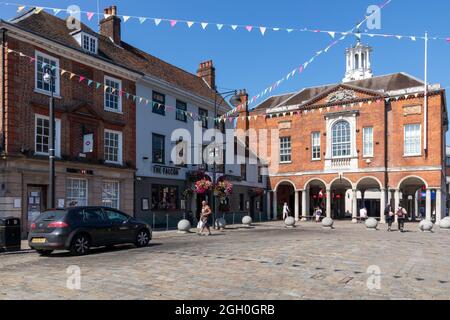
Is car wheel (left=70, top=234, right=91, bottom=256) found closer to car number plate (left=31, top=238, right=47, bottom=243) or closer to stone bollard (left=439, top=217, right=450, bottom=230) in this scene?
car number plate (left=31, top=238, right=47, bottom=243)

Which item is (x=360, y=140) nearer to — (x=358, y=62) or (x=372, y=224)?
(x=372, y=224)

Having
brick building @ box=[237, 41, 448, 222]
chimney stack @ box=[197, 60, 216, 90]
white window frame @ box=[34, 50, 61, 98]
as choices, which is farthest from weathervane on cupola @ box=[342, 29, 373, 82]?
white window frame @ box=[34, 50, 61, 98]

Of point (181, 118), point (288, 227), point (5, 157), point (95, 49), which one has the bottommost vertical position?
point (288, 227)

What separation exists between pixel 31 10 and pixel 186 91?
1094 cm

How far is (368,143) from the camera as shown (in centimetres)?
3962

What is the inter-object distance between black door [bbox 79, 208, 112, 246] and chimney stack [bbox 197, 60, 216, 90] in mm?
25012

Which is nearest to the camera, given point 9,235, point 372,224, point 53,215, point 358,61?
point 53,215

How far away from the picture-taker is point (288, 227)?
30.6 metres

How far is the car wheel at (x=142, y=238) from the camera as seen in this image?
15695 millimetres

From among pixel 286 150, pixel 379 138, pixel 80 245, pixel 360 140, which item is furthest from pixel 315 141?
pixel 80 245

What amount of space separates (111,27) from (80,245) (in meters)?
19.2

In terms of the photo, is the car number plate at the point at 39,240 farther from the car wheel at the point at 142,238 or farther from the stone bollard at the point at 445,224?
the stone bollard at the point at 445,224
